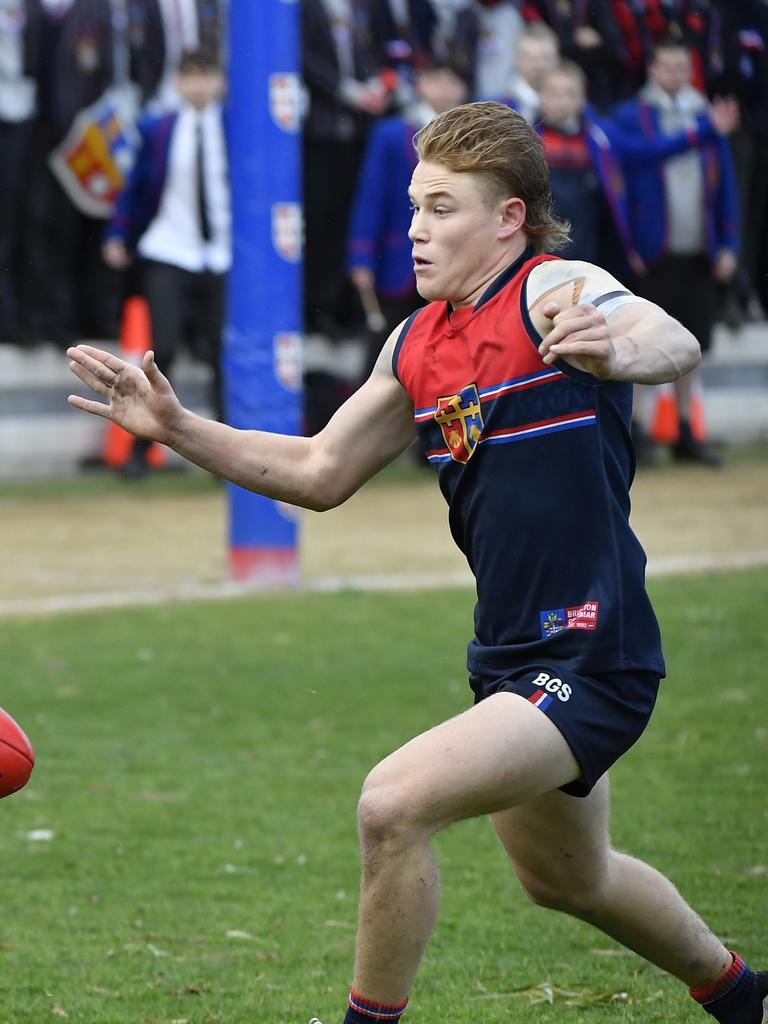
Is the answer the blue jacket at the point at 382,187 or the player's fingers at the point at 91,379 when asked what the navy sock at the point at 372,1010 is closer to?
the player's fingers at the point at 91,379

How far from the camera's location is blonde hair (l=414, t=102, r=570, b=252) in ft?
14.3

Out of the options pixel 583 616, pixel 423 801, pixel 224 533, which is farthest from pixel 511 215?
pixel 224 533

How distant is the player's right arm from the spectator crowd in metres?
8.97

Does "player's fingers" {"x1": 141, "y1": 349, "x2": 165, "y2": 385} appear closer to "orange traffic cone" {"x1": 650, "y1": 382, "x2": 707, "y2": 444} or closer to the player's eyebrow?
the player's eyebrow

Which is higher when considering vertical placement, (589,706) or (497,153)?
(497,153)

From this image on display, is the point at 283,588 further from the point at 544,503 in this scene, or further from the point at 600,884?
the point at 544,503

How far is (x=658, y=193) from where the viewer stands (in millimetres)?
15055

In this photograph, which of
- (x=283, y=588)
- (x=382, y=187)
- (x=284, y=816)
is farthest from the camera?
(x=382, y=187)

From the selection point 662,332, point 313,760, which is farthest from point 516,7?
point 662,332

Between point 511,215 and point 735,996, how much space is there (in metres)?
1.80

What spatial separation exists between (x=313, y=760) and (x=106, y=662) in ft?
5.96

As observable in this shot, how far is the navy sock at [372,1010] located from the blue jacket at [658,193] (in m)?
11.4

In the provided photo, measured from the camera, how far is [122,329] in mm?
15633

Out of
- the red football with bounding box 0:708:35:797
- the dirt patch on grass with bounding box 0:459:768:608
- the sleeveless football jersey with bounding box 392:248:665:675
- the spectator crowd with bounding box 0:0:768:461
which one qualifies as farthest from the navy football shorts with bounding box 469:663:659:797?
the spectator crowd with bounding box 0:0:768:461
